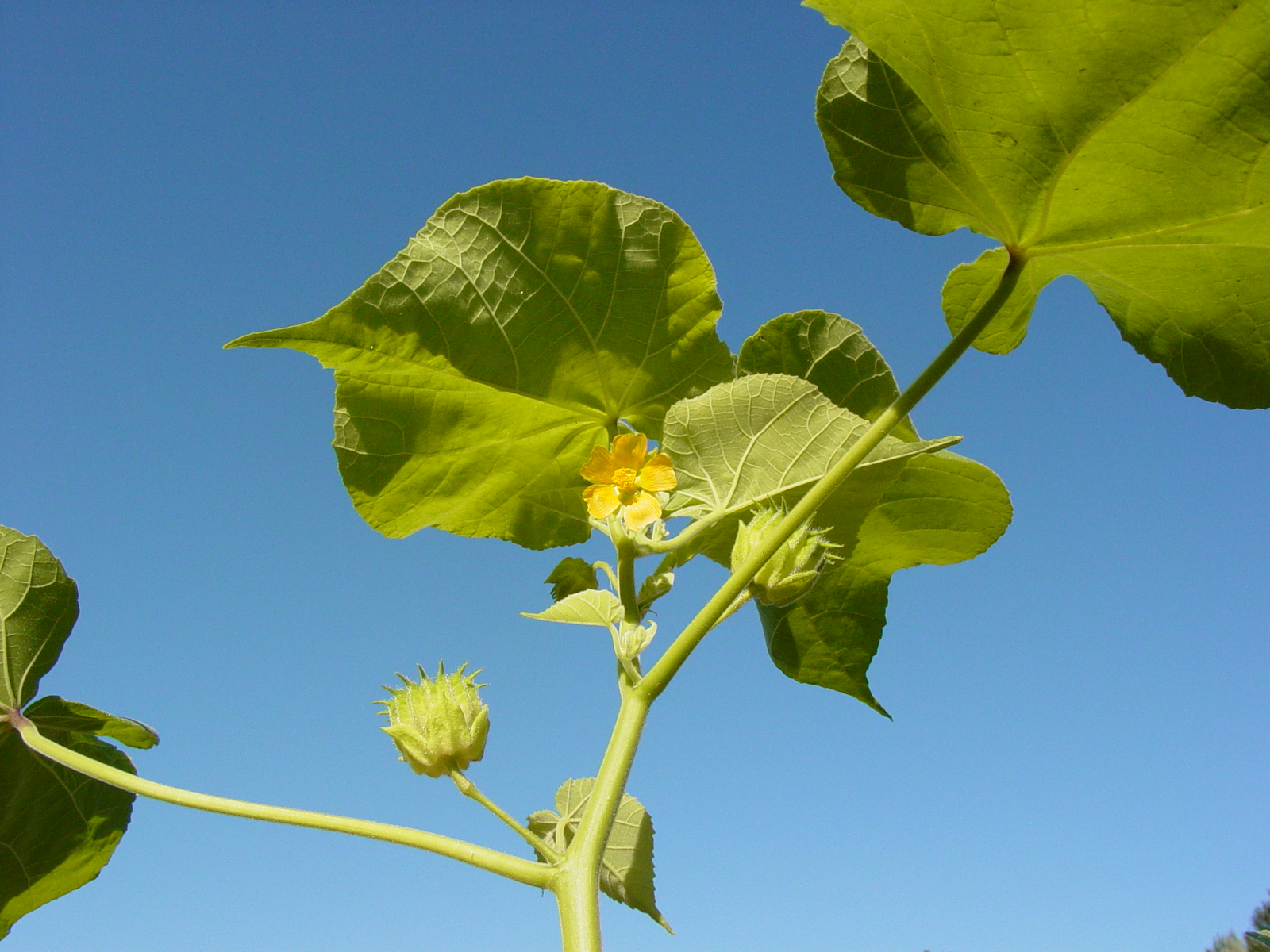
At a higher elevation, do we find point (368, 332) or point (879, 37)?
point (879, 37)

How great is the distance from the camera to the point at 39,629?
1.54 meters

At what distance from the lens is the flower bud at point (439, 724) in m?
1.03

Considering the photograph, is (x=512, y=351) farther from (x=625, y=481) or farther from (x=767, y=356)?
(x=767, y=356)

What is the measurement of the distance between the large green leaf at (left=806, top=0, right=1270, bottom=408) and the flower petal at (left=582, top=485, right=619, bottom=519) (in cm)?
50

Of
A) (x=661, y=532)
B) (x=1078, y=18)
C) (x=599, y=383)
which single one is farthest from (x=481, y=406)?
(x=1078, y=18)

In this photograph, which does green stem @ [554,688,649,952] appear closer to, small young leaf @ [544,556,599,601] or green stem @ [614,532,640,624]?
green stem @ [614,532,640,624]

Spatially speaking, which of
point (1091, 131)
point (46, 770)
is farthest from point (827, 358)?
point (46, 770)

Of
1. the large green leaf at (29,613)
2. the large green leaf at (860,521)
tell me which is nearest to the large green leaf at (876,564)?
the large green leaf at (860,521)

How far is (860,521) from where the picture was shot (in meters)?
1.24

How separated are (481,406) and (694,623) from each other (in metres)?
0.50

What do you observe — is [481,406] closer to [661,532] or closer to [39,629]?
[661,532]

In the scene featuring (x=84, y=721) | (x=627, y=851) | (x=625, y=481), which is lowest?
(x=84, y=721)

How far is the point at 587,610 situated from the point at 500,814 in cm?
26

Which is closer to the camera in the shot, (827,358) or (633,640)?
(633,640)
